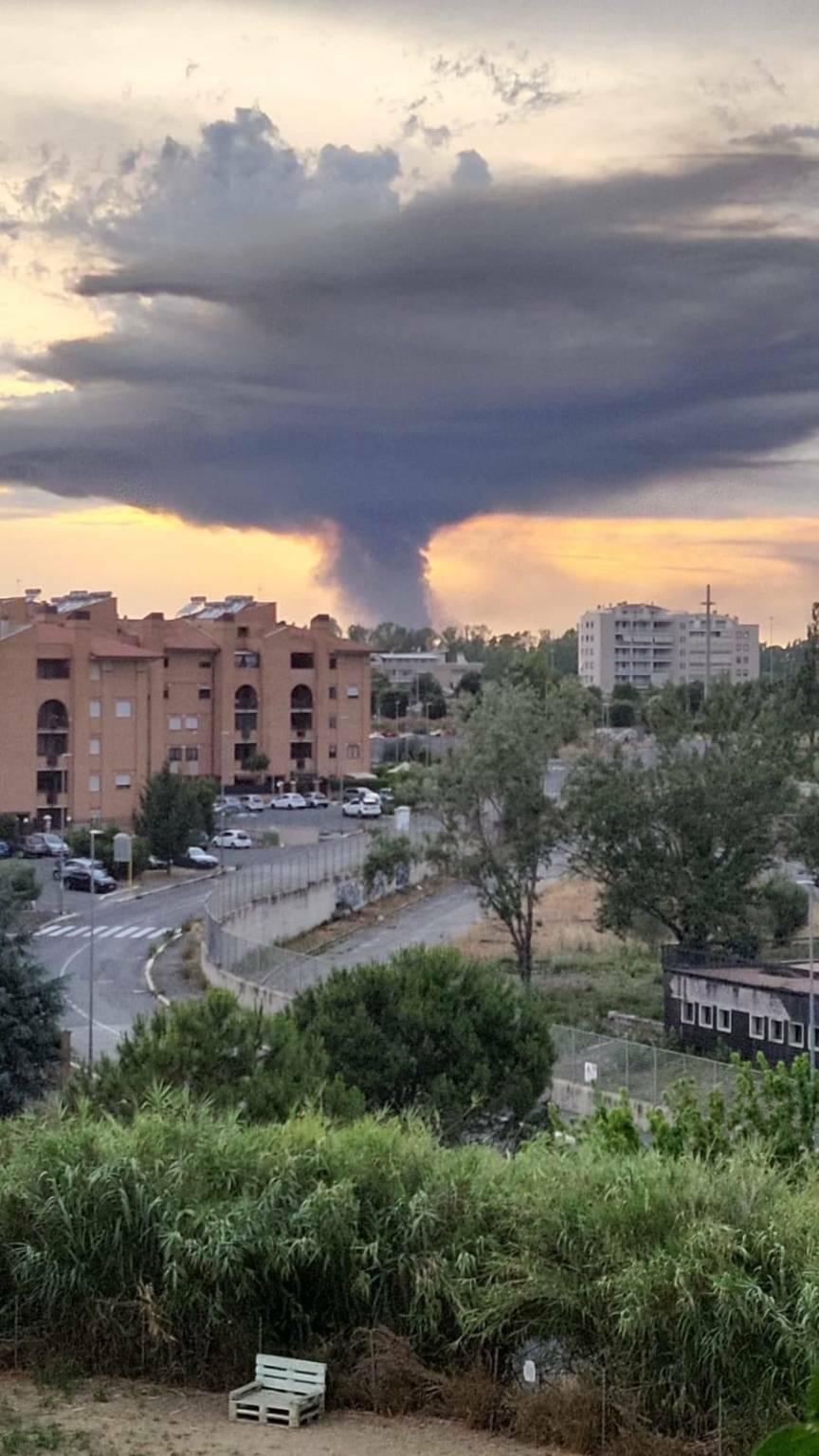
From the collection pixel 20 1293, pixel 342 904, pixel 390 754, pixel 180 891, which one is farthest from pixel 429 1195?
pixel 390 754

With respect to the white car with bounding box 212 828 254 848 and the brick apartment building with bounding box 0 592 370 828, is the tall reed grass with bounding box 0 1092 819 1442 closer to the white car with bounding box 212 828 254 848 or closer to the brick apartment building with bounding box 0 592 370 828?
the white car with bounding box 212 828 254 848

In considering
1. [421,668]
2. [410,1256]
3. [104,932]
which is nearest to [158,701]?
[104,932]

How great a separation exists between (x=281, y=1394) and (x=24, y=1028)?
58.0 feet

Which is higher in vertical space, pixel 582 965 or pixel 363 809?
pixel 363 809

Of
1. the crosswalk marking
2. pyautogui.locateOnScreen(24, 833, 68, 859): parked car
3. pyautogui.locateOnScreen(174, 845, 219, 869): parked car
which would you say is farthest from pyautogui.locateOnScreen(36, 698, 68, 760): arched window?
the crosswalk marking

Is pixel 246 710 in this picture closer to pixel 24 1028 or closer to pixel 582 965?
pixel 582 965

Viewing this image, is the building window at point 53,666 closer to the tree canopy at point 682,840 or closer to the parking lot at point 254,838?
the parking lot at point 254,838

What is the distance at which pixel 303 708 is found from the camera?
285 feet

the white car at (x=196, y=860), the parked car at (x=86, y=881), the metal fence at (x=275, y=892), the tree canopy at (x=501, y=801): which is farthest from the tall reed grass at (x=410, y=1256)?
the white car at (x=196, y=860)

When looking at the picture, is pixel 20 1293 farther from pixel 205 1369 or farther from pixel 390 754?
pixel 390 754

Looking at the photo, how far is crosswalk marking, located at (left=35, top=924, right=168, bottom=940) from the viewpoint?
155ft

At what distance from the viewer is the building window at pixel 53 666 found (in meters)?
71.2

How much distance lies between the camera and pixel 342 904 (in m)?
51.4

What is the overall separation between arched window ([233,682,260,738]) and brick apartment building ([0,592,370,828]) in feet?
0.23
